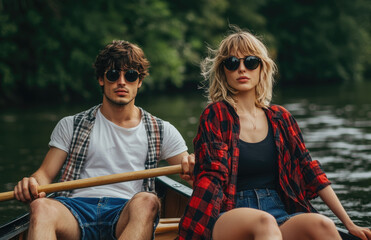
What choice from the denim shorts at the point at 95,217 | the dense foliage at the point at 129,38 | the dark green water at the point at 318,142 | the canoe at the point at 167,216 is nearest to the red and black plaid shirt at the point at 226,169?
the canoe at the point at 167,216

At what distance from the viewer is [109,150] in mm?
3297

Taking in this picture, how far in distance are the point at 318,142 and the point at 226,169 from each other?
667 centimetres

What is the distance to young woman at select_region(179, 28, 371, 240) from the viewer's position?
249 centimetres

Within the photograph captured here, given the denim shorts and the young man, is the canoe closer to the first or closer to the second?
the young man

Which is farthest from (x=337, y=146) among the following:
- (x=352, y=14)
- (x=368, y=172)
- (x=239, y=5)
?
(x=352, y=14)

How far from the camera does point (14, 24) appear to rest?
59.1 feet

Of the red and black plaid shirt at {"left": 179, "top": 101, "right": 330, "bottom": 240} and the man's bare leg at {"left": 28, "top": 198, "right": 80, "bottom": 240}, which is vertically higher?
the red and black plaid shirt at {"left": 179, "top": 101, "right": 330, "bottom": 240}

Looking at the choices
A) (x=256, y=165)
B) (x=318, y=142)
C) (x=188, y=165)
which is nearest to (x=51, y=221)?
(x=188, y=165)

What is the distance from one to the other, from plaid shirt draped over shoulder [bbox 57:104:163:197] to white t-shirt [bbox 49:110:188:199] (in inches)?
1.0

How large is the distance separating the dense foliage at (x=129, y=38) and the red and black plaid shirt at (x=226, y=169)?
13.8 m

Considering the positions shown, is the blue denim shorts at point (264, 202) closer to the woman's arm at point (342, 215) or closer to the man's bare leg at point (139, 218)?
the woman's arm at point (342, 215)

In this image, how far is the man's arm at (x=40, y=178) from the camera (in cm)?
311

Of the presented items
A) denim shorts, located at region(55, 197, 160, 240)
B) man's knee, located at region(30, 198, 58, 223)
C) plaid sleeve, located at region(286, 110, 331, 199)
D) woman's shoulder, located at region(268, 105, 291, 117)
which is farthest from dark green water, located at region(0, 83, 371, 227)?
man's knee, located at region(30, 198, 58, 223)

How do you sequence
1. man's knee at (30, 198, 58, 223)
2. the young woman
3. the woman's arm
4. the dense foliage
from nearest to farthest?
the young woman
the woman's arm
man's knee at (30, 198, 58, 223)
the dense foliage
